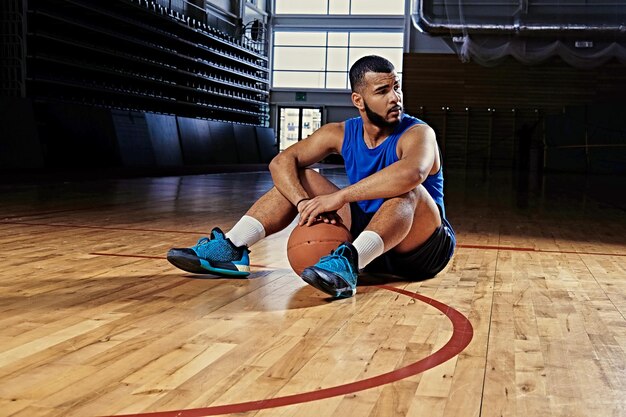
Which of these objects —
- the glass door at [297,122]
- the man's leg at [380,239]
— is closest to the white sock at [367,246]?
the man's leg at [380,239]

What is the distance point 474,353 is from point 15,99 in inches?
407

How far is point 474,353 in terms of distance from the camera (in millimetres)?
2426

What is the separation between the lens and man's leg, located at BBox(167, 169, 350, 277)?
3.57 m

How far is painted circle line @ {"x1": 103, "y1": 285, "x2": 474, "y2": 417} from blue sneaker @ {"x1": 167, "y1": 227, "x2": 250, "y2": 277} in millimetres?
1070

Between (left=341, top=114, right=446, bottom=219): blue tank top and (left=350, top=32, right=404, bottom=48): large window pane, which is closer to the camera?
(left=341, top=114, right=446, bottom=219): blue tank top

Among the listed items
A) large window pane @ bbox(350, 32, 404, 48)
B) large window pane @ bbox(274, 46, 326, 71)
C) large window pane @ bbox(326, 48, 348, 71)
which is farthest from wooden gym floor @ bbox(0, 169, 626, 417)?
large window pane @ bbox(274, 46, 326, 71)

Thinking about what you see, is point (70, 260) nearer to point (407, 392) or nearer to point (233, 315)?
point (233, 315)

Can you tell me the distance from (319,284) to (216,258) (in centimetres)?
71

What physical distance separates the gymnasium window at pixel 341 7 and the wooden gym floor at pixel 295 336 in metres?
25.2

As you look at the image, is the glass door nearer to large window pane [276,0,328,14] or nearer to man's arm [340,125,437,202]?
large window pane [276,0,328,14]

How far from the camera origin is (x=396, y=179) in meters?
3.27

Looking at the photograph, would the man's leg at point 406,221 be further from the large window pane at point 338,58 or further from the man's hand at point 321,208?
the large window pane at point 338,58

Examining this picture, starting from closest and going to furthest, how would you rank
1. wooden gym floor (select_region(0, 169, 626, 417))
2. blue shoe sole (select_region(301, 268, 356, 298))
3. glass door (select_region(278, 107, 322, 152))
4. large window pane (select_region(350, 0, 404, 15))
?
wooden gym floor (select_region(0, 169, 626, 417))
blue shoe sole (select_region(301, 268, 356, 298))
large window pane (select_region(350, 0, 404, 15))
glass door (select_region(278, 107, 322, 152))

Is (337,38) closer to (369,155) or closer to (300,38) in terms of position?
(300,38)
